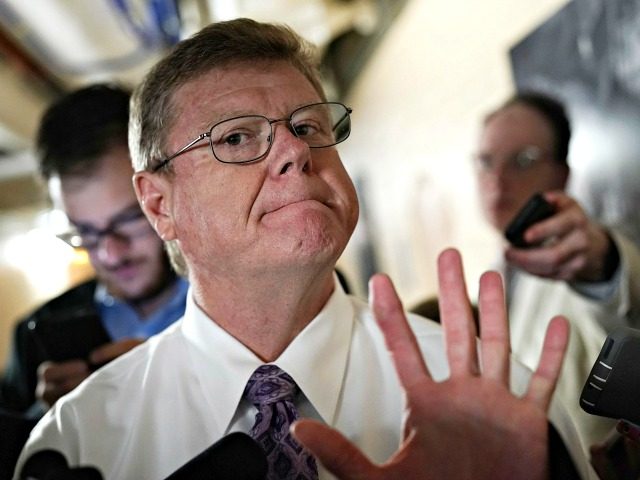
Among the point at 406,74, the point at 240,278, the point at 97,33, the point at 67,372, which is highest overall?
the point at 97,33

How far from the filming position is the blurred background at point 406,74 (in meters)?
1.30

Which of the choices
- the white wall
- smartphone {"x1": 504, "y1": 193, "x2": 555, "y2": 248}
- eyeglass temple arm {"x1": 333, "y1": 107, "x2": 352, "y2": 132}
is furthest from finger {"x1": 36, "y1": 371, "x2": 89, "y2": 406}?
the white wall

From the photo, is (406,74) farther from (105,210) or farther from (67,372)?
(67,372)

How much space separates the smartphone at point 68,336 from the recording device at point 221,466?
0.44m

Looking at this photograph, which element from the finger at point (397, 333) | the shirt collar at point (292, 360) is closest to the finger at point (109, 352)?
the shirt collar at point (292, 360)

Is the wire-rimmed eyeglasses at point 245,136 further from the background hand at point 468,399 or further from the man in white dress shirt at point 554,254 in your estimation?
the man in white dress shirt at point 554,254

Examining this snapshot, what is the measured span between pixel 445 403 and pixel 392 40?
216cm

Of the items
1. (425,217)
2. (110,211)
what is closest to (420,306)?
(110,211)

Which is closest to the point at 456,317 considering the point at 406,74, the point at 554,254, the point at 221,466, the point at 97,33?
the point at 221,466

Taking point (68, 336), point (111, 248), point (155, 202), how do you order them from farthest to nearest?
point (111, 248), point (68, 336), point (155, 202)

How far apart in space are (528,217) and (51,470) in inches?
35.4

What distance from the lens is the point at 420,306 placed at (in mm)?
1127

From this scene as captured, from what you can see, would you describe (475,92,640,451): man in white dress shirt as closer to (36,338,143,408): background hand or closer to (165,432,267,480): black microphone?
(165,432,267,480): black microphone

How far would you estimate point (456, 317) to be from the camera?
663mm
